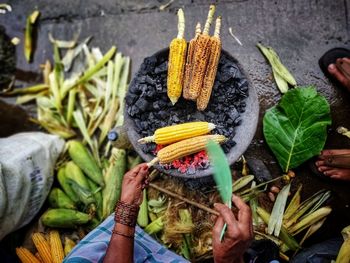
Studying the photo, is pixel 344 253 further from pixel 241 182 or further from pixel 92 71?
pixel 92 71

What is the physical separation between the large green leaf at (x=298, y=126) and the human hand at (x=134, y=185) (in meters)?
1.47

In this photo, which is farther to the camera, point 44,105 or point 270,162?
point 44,105

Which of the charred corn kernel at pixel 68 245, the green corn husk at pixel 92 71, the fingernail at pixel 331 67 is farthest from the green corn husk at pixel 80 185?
the fingernail at pixel 331 67

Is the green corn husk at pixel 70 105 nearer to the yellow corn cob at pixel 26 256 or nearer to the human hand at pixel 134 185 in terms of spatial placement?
the yellow corn cob at pixel 26 256

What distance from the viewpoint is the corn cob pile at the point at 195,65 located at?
2.84 m

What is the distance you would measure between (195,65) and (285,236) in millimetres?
1857

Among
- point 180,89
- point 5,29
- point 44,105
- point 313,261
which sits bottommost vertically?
point 313,261

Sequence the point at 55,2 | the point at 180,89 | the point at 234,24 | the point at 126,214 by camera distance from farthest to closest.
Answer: the point at 55,2, the point at 234,24, the point at 180,89, the point at 126,214

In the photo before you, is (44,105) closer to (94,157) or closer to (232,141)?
(94,157)

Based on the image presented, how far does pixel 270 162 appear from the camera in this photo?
12.3 ft

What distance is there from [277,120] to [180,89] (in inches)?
46.6

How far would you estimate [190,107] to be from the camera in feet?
10.3

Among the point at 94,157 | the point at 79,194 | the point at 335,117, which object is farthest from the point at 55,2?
the point at 335,117

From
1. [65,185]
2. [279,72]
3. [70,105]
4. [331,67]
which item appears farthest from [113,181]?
[331,67]
